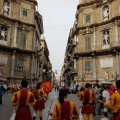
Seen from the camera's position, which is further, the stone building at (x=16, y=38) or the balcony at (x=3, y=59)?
the stone building at (x=16, y=38)

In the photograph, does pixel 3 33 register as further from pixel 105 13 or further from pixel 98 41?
pixel 105 13

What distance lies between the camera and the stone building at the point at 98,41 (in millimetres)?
36531

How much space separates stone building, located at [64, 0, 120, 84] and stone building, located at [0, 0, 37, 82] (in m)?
8.02

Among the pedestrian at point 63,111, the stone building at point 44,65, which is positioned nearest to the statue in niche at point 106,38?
the pedestrian at point 63,111

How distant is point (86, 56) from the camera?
39844 millimetres

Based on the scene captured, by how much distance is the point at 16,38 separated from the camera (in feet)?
131

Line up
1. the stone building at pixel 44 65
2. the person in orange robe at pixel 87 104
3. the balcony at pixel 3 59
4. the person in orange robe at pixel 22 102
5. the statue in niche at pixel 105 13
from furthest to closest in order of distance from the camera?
1. the stone building at pixel 44 65
2. the statue in niche at pixel 105 13
3. the balcony at pixel 3 59
4. the person in orange robe at pixel 87 104
5. the person in orange robe at pixel 22 102

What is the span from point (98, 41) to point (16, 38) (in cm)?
1277

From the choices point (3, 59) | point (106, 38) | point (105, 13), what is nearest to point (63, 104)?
point (106, 38)

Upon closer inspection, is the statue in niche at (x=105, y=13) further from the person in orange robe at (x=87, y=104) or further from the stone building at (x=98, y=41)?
the person in orange robe at (x=87, y=104)

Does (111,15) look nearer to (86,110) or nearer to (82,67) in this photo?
(82,67)

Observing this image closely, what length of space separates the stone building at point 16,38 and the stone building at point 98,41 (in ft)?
26.3

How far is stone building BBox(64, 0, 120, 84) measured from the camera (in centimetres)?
3653

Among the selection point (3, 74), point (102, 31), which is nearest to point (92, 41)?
point (102, 31)
